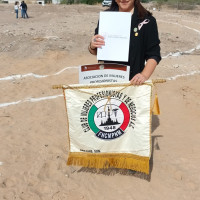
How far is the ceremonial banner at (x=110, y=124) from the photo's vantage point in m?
2.83

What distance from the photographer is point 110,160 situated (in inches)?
121

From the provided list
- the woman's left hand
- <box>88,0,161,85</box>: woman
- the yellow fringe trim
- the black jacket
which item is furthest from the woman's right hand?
the yellow fringe trim

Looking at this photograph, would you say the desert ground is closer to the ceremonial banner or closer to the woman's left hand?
the ceremonial banner

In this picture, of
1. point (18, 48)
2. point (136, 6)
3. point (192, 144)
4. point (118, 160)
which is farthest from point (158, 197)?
point (18, 48)

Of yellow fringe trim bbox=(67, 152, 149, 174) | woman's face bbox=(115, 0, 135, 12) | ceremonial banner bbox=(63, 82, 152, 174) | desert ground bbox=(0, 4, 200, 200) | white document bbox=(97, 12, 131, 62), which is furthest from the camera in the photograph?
desert ground bbox=(0, 4, 200, 200)

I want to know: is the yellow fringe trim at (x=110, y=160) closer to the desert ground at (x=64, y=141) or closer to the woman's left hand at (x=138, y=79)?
the desert ground at (x=64, y=141)

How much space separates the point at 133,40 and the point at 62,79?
14.0 ft

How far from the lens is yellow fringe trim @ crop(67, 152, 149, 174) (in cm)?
301

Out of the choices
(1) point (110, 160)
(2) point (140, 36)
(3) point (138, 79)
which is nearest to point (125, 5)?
(2) point (140, 36)

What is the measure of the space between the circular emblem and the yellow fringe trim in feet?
0.80

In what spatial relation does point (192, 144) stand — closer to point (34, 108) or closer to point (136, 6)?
point (136, 6)

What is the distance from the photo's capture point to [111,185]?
10.6 feet

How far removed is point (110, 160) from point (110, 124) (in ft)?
1.47

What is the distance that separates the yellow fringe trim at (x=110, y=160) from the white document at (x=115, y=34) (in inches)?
44.3
